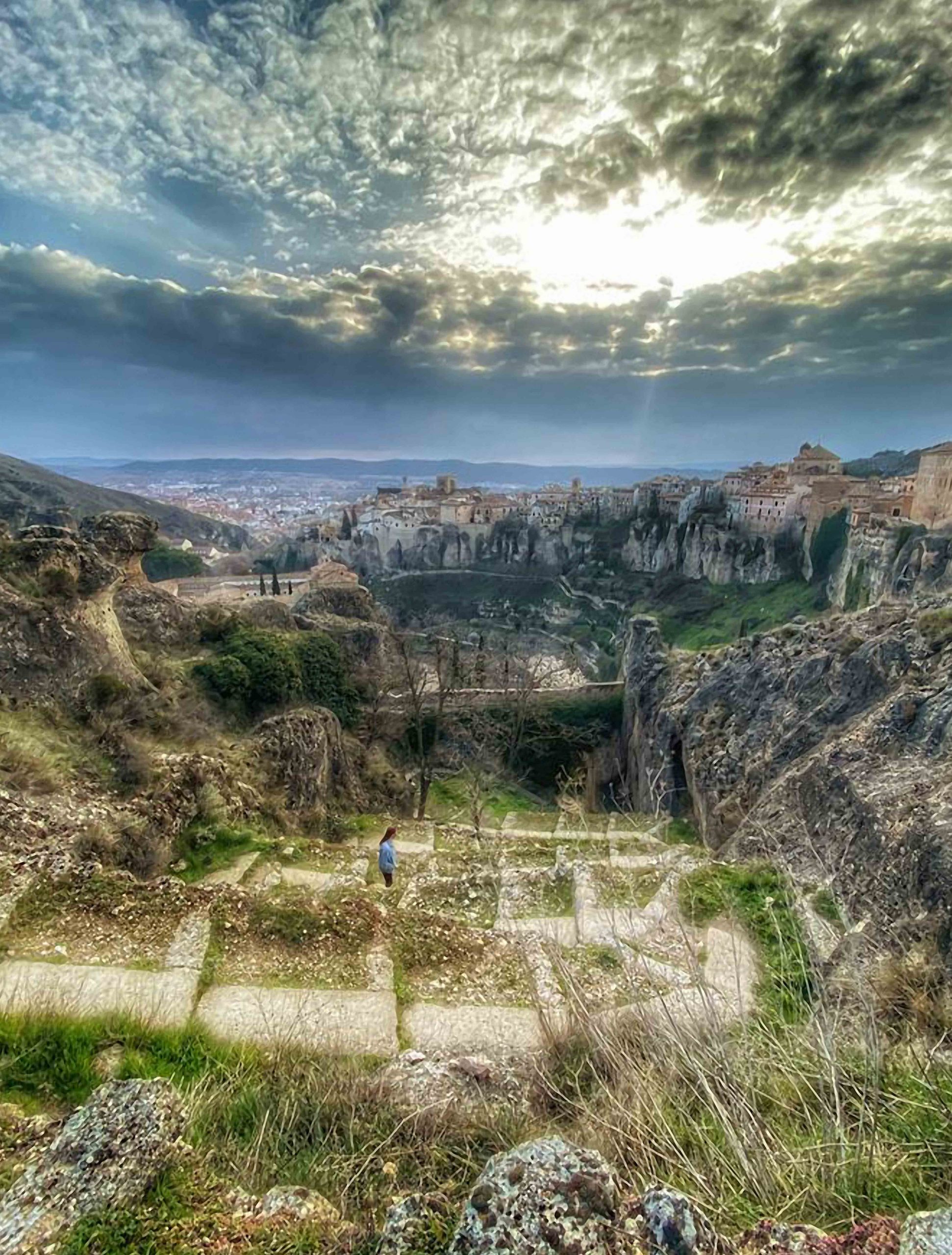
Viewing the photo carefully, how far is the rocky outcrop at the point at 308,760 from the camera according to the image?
1268cm

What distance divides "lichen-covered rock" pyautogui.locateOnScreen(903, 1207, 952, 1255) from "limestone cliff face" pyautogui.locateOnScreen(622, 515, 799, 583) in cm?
6589

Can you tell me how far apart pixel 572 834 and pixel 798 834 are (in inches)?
259

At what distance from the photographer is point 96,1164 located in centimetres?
235

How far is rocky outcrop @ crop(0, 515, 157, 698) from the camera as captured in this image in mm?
11023

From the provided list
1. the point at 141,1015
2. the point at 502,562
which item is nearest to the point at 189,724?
the point at 141,1015

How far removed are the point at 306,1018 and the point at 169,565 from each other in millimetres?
69266

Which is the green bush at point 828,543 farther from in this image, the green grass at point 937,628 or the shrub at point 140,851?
the shrub at point 140,851

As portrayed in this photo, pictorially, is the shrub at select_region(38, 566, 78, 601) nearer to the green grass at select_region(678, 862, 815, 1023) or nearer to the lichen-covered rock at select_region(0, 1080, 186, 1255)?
the lichen-covered rock at select_region(0, 1080, 186, 1255)

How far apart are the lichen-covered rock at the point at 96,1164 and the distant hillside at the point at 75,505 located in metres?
57.9

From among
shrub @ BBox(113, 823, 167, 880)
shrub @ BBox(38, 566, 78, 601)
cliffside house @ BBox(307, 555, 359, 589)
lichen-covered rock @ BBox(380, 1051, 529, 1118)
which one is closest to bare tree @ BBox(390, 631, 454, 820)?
shrub @ BBox(38, 566, 78, 601)

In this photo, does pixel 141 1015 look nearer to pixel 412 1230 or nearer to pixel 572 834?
pixel 412 1230

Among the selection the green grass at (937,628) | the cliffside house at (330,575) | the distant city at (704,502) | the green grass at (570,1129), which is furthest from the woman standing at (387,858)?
the distant city at (704,502)

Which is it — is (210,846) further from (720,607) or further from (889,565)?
(720,607)

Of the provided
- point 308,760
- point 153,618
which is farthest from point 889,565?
point 153,618
